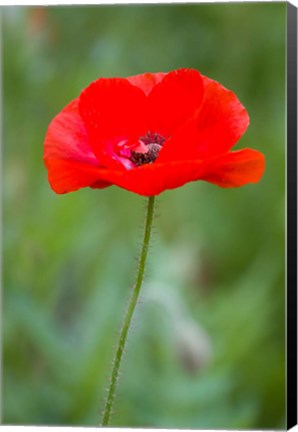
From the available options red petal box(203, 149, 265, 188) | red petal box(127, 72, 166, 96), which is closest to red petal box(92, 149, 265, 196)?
red petal box(203, 149, 265, 188)

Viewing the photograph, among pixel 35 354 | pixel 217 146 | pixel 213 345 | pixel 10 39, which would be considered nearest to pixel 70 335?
pixel 35 354

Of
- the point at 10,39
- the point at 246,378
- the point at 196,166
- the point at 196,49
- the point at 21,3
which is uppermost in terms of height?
the point at 196,49

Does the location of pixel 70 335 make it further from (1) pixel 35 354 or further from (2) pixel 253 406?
(2) pixel 253 406

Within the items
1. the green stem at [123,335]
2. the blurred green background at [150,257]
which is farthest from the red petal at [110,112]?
the blurred green background at [150,257]

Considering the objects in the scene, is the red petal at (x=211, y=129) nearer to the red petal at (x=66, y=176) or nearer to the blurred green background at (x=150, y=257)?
the red petal at (x=66, y=176)

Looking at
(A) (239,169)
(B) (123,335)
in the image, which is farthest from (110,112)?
(B) (123,335)

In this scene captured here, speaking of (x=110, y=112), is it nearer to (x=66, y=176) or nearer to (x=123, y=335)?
(x=66, y=176)

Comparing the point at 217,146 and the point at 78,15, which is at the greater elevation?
the point at 78,15
